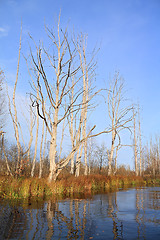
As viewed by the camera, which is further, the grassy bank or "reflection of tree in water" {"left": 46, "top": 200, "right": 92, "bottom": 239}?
the grassy bank

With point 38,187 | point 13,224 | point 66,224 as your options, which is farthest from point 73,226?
point 38,187

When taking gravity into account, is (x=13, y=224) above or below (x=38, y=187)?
below

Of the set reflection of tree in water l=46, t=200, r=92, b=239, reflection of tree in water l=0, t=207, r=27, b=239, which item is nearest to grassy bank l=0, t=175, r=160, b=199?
reflection of tree in water l=0, t=207, r=27, b=239

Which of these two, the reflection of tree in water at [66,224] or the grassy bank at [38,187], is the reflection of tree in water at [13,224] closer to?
the reflection of tree in water at [66,224]

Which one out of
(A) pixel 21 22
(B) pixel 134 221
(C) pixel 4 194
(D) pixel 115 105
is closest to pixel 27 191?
(C) pixel 4 194

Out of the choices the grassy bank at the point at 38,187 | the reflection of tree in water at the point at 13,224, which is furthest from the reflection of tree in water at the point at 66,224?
the grassy bank at the point at 38,187

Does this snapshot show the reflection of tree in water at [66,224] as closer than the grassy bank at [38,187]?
Yes

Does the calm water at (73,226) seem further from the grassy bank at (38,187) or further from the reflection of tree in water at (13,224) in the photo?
the grassy bank at (38,187)

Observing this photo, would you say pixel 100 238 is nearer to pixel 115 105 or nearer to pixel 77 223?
pixel 77 223

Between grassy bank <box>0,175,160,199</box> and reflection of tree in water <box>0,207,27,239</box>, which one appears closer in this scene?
reflection of tree in water <box>0,207,27,239</box>

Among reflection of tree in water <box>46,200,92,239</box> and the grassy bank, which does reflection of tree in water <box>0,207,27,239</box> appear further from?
the grassy bank

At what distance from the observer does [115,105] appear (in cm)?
2159

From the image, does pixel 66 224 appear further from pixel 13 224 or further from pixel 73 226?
pixel 13 224

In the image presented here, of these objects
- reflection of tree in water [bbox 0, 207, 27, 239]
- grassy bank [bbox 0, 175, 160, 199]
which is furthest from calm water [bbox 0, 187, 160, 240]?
grassy bank [bbox 0, 175, 160, 199]
